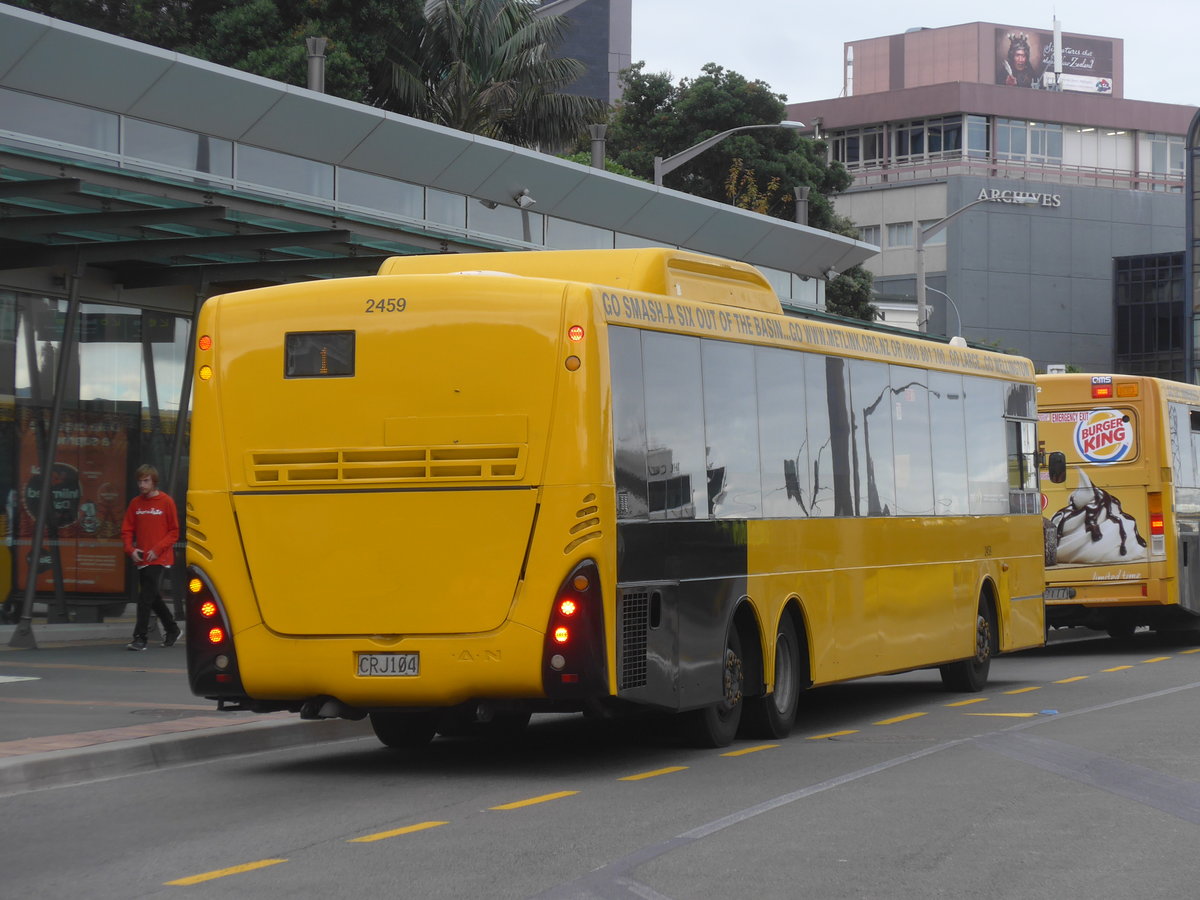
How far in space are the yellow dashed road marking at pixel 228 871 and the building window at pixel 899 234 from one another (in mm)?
88541

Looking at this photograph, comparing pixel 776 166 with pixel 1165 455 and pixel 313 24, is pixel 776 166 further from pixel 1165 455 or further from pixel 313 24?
pixel 1165 455

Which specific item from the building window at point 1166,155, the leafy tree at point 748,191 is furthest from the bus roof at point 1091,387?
the building window at point 1166,155

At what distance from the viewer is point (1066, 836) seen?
346 inches

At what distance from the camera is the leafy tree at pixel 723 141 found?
61594 millimetres

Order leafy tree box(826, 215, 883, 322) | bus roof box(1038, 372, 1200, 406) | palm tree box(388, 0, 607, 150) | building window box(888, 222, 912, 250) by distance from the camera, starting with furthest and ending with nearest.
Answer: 1. building window box(888, 222, 912, 250)
2. leafy tree box(826, 215, 883, 322)
3. palm tree box(388, 0, 607, 150)
4. bus roof box(1038, 372, 1200, 406)

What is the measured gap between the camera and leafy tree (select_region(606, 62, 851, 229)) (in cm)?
6159

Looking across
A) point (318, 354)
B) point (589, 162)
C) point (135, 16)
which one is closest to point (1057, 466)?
point (318, 354)

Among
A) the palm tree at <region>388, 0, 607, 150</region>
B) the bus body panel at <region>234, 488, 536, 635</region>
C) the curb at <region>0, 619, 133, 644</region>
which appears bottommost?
the curb at <region>0, 619, 133, 644</region>

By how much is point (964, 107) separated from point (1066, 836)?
93143 mm

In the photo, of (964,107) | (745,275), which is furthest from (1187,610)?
(964,107)

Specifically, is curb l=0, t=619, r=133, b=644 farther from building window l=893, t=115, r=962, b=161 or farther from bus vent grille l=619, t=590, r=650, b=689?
building window l=893, t=115, r=962, b=161

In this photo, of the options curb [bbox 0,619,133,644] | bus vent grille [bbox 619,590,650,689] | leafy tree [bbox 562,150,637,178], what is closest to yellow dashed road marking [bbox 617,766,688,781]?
bus vent grille [bbox 619,590,650,689]

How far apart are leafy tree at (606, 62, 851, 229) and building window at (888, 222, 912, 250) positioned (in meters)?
29.9

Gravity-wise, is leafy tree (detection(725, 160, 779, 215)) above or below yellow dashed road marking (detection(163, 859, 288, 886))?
above
